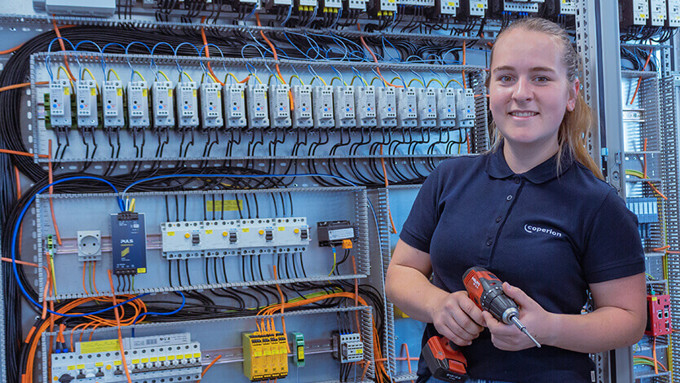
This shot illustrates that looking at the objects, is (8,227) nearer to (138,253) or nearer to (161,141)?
(138,253)

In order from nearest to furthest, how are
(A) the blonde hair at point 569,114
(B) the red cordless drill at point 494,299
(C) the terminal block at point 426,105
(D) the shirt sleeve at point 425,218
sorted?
(B) the red cordless drill at point 494,299
(A) the blonde hair at point 569,114
(D) the shirt sleeve at point 425,218
(C) the terminal block at point 426,105

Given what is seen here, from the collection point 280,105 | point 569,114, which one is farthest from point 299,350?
point 569,114

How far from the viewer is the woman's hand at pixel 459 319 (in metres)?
1.21

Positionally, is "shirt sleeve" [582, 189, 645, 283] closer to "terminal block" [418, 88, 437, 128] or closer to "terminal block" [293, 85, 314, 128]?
→ "terminal block" [293, 85, 314, 128]

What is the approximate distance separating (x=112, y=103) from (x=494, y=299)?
246 cm

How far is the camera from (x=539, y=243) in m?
1.25

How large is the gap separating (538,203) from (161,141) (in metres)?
2.52

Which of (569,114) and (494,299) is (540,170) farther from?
(494,299)

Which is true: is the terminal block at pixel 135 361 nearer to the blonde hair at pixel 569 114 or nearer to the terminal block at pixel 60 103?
the terminal block at pixel 60 103

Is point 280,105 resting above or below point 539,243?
above

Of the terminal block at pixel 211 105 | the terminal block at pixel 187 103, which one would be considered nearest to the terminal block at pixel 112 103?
the terminal block at pixel 187 103

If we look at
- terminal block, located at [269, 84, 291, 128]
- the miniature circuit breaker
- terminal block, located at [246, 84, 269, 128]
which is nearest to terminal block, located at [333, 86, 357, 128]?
terminal block, located at [269, 84, 291, 128]

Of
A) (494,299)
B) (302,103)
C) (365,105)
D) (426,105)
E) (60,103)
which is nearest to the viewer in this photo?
(494,299)

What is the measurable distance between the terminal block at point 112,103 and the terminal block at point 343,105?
3.77 feet
